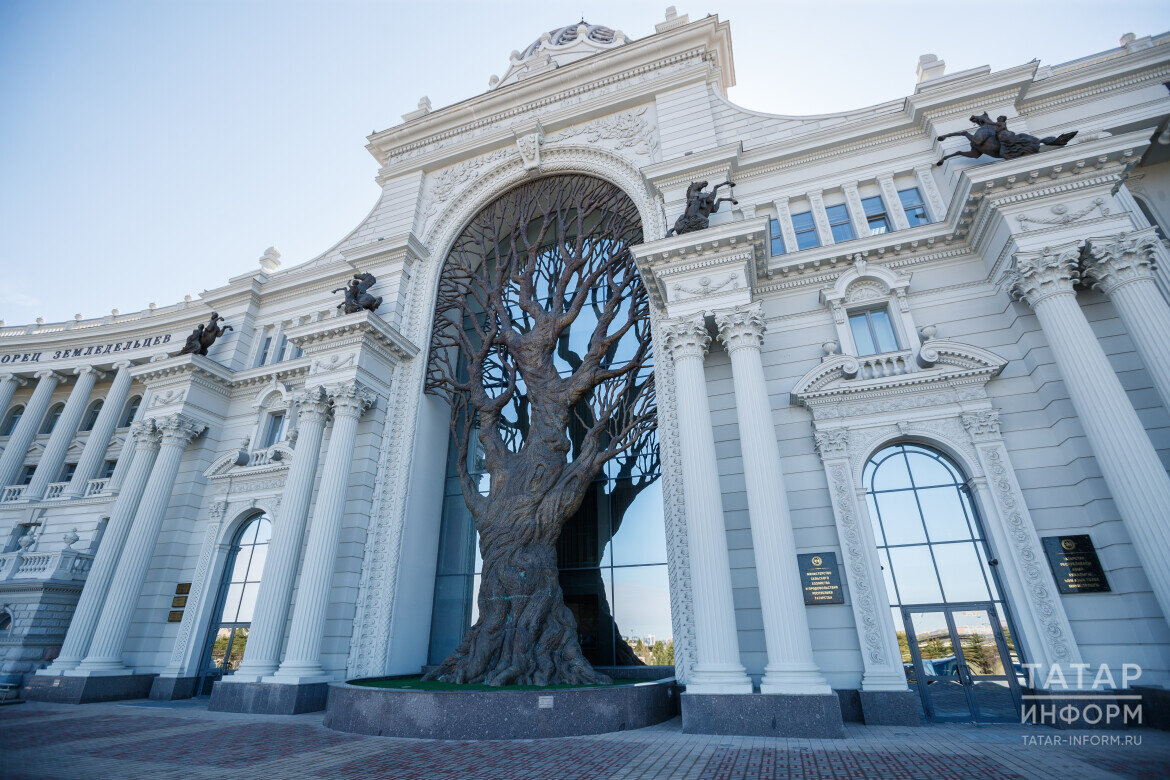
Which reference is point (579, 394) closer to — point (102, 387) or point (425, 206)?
point (425, 206)

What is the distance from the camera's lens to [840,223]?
50.9 ft

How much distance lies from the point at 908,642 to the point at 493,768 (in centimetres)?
915

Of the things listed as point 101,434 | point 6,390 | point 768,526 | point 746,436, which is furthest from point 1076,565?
point 6,390

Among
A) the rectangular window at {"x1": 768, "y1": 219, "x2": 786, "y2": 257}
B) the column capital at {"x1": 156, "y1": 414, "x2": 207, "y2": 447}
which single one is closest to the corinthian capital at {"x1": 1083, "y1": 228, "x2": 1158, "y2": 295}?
the rectangular window at {"x1": 768, "y1": 219, "x2": 786, "y2": 257}

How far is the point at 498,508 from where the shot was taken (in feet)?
45.5

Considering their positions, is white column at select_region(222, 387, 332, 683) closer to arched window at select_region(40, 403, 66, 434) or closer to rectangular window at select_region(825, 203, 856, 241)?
rectangular window at select_region(825, 203, 856, 241)

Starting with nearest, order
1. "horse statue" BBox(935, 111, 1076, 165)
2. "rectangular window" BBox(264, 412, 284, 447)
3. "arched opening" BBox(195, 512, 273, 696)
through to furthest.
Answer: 1. "horse statue" BBox(935, 111, 1076, 165)
2. "arched opening" BBox(195, 512, 273, 696)
3. "rectangular window" BBox(264, 412, 284, 447)

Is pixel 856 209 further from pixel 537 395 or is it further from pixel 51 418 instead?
pixel 51 418

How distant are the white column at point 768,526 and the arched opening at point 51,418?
3303cm

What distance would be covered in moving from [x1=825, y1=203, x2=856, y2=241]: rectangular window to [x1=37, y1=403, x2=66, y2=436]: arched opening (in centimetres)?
3565

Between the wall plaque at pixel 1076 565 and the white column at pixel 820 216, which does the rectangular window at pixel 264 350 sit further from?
the wall plaque at pixel 1076 565

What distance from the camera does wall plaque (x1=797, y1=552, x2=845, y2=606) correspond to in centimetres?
1155

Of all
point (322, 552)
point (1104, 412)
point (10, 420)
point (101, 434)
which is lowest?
point (322, 552)

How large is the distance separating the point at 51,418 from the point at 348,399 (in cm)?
2338
